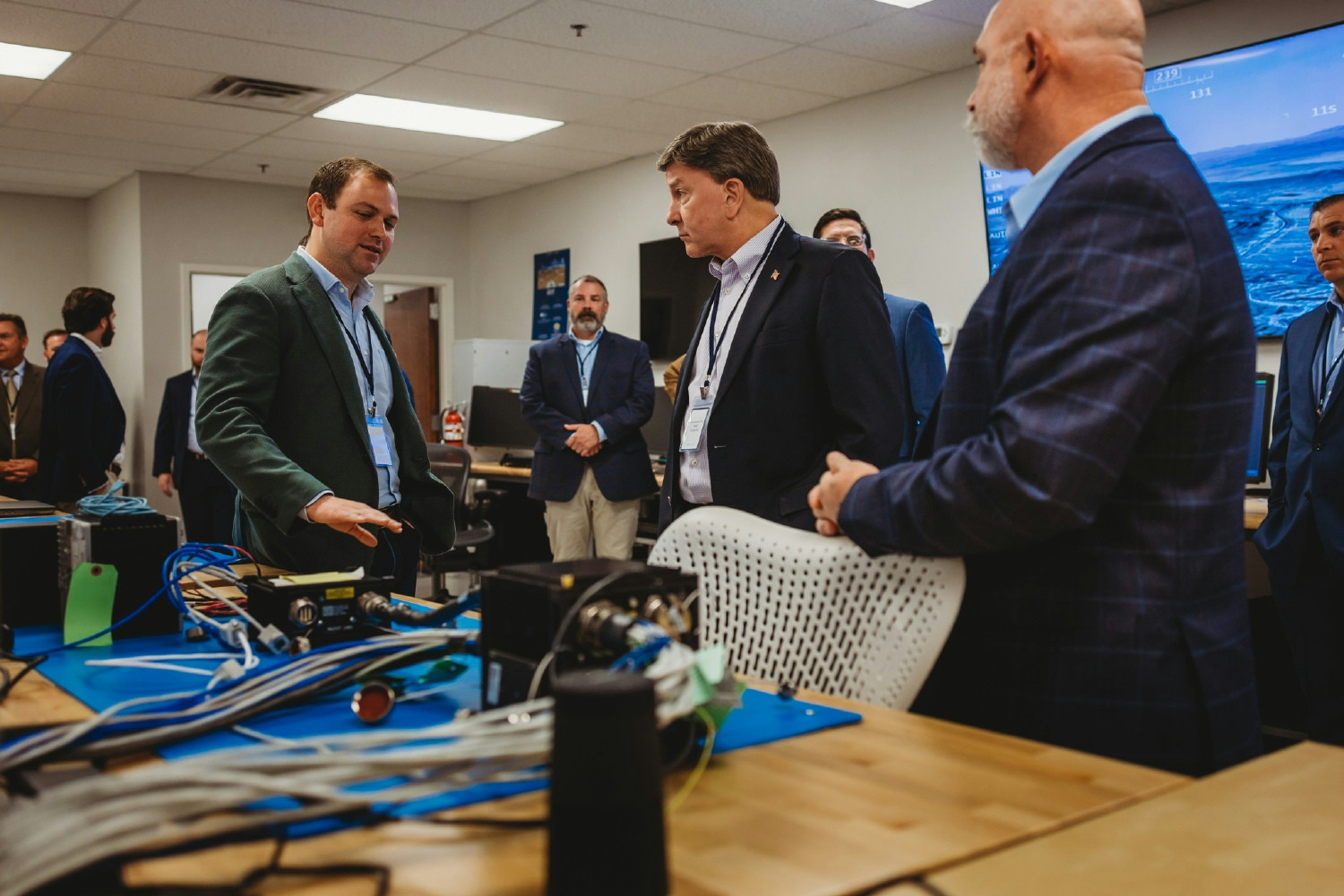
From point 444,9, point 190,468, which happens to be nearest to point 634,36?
point 444,9

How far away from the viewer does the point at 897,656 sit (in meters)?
1.21

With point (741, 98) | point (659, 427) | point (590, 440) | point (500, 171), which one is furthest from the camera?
point (500, 171)

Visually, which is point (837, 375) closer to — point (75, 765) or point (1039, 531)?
point (1039, 531)

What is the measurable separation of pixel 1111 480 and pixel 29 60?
550 centimetres

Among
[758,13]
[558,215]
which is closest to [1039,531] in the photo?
[758,13]

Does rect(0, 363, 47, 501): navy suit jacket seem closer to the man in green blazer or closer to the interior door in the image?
the interior door

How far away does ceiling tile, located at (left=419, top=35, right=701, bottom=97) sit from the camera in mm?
4848

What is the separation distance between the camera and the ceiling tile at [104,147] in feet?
21.1

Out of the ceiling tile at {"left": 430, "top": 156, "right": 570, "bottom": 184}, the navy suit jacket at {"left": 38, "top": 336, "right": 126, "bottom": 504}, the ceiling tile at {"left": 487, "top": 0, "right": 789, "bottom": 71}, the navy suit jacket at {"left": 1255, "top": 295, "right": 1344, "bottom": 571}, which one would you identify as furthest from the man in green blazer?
the ceiling tile at {"left": 430, "top": 156, "right": 570, "bottom": 184}

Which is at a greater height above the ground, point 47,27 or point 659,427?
point 47,27

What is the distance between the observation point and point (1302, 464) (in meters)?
3.16

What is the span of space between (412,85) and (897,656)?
16.0ft

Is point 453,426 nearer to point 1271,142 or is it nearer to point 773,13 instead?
point 773,13

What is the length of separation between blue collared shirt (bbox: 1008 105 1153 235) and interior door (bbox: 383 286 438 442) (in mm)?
7450
